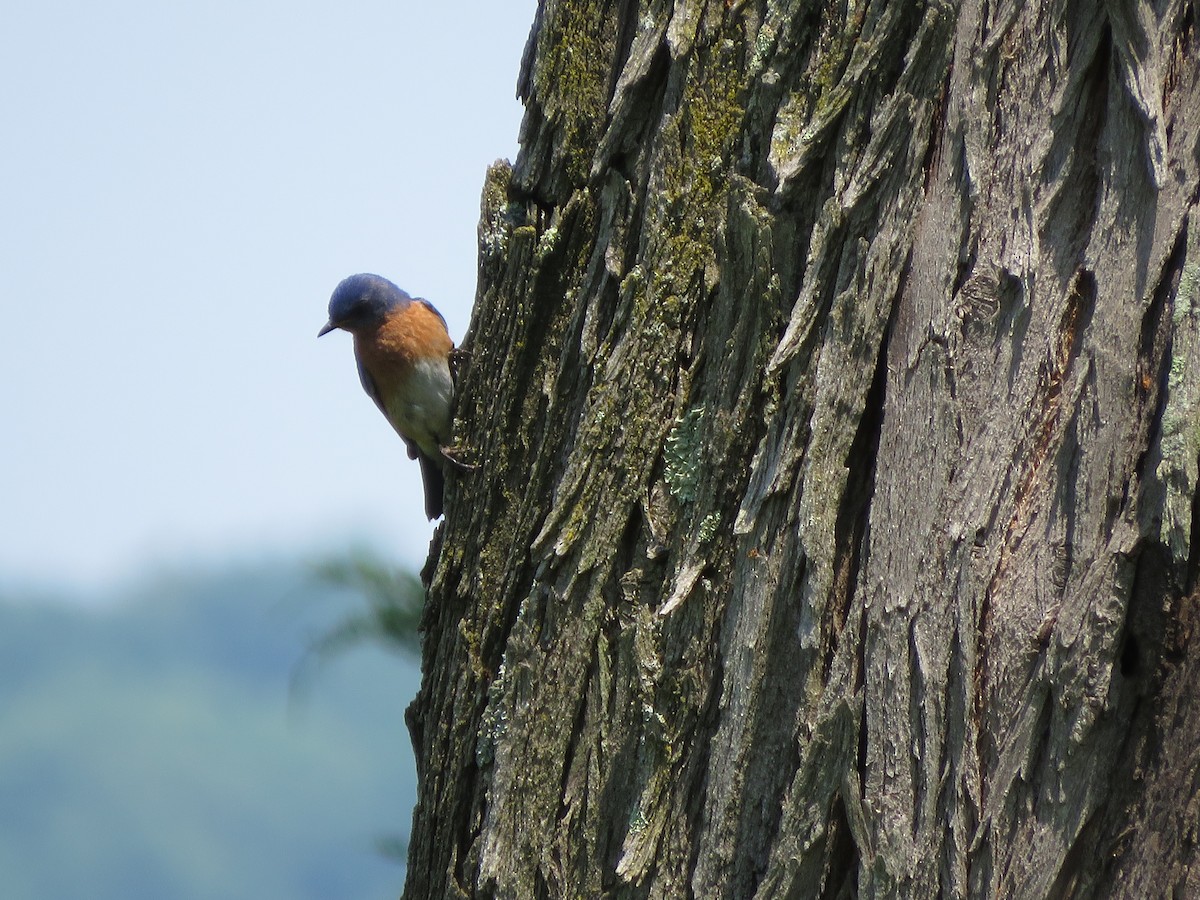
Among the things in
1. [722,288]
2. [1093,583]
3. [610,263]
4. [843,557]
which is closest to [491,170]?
[610,263]

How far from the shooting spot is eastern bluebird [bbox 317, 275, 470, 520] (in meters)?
5.00

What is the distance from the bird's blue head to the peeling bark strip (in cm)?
278

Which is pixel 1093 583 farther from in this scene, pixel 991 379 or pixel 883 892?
pixel 883 892

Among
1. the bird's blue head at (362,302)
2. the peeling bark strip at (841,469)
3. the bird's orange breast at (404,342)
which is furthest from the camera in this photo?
the bird's blue head at (362,302)

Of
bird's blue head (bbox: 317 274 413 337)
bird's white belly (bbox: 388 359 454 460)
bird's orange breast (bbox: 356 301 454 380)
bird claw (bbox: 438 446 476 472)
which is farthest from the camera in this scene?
bird's blue head (bbox: 317 274 413 337)

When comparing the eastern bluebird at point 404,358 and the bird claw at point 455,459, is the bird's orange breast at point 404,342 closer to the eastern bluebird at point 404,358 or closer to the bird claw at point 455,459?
the eastern bluebird at point 404,358

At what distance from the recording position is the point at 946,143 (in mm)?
2463

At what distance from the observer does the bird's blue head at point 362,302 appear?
18.8 feet

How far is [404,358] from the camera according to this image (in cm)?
536

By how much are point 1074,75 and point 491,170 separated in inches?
59.0

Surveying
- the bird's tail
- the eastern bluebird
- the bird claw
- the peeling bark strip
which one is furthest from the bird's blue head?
the peeling bark strip

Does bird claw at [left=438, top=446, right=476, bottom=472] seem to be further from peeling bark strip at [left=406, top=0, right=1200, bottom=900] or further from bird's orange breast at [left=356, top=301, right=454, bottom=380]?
bird's orange breast at [left=356, top=301, right=454, bottom=380]

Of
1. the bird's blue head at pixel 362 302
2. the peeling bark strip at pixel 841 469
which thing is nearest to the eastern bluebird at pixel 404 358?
the bird's blue head at pixel 362 302

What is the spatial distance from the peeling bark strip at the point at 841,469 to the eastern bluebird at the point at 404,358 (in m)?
1.87
